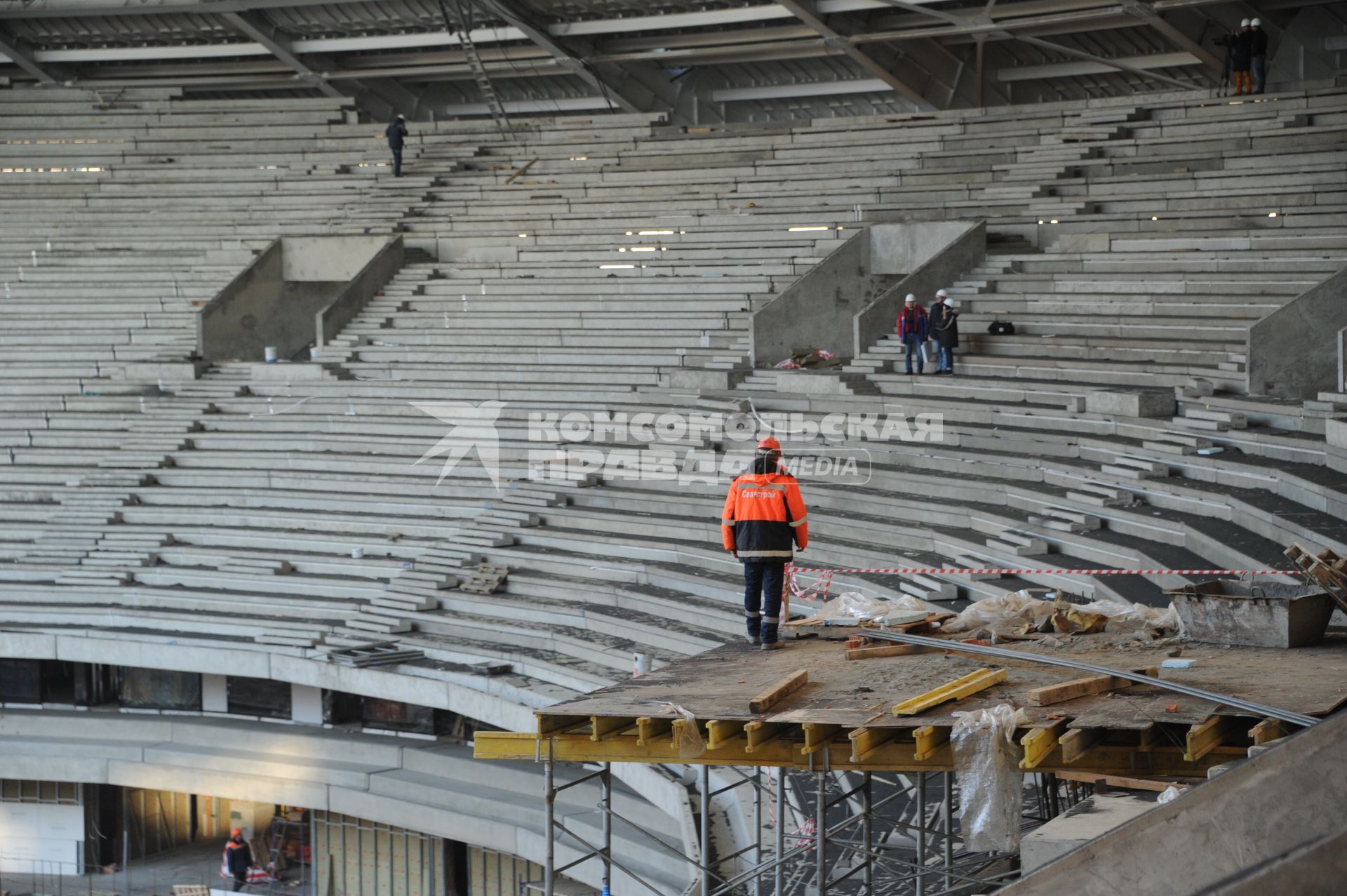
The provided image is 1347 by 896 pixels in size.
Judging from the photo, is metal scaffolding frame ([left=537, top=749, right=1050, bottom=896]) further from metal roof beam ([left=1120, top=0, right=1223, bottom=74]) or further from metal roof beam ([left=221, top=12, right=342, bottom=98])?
metal roof beam ([left=221, top=12, right=342, bottom=98])

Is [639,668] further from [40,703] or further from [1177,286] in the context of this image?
[40,703]

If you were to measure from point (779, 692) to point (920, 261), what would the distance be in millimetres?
14626

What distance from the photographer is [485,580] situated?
1731cm

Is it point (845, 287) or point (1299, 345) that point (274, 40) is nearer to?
point (845, 287)

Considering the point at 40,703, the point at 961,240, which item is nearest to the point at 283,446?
the point at 40,703

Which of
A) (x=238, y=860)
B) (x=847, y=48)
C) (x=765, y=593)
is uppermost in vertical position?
(x=847, y=48)

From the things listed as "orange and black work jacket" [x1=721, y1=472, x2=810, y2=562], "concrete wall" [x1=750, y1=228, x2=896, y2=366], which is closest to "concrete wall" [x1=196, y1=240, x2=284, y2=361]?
"concrete wall" [x1=750, y1=228, x2=896, y2=366]

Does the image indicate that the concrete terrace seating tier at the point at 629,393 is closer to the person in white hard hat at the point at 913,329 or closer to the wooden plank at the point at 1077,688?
the person in white hard hat at the point at 913,329

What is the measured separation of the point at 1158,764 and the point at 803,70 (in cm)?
2510

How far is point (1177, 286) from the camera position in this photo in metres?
17.8

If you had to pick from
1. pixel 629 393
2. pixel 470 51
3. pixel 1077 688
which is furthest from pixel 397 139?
pixel 1077 688

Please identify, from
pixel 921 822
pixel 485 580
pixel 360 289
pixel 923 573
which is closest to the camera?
pixel 921 822

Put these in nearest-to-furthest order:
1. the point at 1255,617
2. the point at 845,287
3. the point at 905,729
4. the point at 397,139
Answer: the point at 905,729 < the point at 1255,617 < the point at 845,287 < the point at 397,139

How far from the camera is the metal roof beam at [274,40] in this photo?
1141 inches
